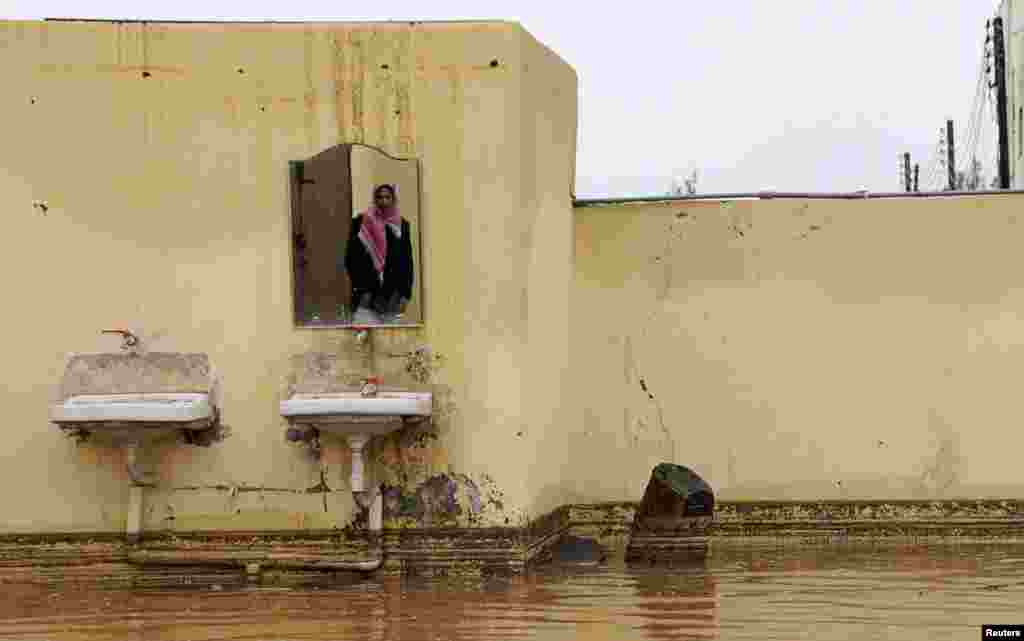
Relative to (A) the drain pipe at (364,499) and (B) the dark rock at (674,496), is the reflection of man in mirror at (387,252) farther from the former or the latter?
(B) the dark rock at (674,496)

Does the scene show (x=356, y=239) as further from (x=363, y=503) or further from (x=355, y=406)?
(x=363, y=503)

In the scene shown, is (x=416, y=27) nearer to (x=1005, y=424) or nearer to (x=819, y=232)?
(x=819, y=232)

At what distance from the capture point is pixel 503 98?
8.75 meters

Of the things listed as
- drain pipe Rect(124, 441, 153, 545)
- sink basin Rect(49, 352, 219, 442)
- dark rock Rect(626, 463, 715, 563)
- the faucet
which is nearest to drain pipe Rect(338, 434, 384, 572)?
sink basin Rect(49, 352, 219, 442)

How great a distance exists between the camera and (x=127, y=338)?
8820 millimetres

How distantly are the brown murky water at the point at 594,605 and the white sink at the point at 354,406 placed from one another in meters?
0.92

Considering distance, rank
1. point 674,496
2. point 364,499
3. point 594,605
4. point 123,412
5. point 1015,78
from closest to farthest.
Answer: point 594,605, point 123,412, point 364,499, point 674,496, point 1015,78

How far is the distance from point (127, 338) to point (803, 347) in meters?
4.12

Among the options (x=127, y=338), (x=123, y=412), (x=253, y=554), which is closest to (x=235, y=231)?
(x=127, y=338)

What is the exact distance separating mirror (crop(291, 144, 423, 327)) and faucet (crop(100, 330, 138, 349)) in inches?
35.3

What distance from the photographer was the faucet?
8.81 metres

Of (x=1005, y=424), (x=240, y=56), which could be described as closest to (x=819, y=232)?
(x=1005, y=424)

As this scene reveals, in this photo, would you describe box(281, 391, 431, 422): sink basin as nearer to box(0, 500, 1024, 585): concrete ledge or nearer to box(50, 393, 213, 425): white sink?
box(50, 393, 213, 425): white sink

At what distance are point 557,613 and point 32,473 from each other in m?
3.17
